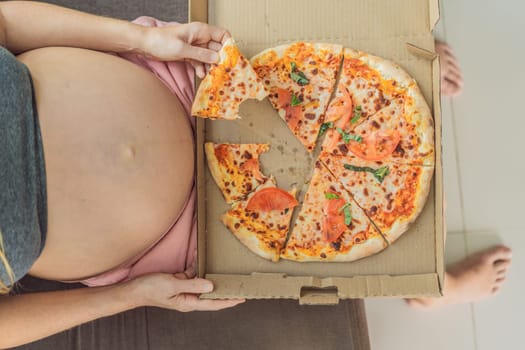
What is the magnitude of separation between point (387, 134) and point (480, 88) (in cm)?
63

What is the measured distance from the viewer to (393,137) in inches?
47.7

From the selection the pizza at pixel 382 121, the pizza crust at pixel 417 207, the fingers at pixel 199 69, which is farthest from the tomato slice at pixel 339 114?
the fingers at pixel 199 69

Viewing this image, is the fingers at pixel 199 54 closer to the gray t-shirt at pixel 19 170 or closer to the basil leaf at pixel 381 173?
the gray t-shirt at pixel 19 170

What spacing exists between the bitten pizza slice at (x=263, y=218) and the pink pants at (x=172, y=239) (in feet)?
0.34

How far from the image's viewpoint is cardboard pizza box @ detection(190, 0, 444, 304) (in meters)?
1.19

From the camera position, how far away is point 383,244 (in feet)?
3.99

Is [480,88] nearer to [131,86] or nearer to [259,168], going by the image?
[259,168]

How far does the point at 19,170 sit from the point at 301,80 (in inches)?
26.9

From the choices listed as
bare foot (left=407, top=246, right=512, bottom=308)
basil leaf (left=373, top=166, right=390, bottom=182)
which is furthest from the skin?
bare foot (left=407, top=246, right=512, bottom=308)

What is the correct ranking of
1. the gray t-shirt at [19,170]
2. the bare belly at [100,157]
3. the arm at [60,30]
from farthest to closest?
1. the arm at [60,30]
2. the bare belly at [100,157]
3. the gray t-shirt at [19,170]

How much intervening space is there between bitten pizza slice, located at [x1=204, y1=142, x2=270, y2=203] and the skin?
0.11 meters

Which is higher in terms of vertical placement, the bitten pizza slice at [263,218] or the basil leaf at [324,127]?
the basil leaf at [324,127]

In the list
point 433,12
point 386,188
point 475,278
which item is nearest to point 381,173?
point 386,188

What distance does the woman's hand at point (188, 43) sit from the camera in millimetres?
1124
